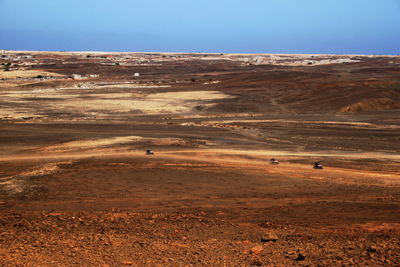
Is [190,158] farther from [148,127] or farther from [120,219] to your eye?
[148,127]

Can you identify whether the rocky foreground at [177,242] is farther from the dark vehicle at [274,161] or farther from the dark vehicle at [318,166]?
the dark vehicle at [274,161]

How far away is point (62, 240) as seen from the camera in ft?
29.0

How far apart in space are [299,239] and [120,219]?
3734 millimetres

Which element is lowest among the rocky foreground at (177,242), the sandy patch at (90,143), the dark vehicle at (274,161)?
the sandy patch at (90,143)

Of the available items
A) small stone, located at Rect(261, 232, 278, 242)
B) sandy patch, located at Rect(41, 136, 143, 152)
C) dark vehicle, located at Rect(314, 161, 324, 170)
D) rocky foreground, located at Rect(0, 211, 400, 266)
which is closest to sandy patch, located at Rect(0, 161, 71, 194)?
rocky foreground, located at Rect(0, 211, 400, 266)

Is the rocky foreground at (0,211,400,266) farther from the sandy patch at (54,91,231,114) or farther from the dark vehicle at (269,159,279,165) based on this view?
the sandy patch at (54,91,231,114)

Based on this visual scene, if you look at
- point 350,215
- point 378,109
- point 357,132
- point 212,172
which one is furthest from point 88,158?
point 378,109

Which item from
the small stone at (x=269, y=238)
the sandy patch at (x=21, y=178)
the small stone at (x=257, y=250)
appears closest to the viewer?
the small stone at (x=257, y=250)

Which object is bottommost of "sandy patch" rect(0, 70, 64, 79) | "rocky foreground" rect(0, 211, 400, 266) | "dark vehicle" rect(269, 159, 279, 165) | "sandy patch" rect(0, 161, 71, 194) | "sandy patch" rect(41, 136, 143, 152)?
"sandy patch" rect(41, 136, 143, 152)

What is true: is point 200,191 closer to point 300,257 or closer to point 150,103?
point 300,257

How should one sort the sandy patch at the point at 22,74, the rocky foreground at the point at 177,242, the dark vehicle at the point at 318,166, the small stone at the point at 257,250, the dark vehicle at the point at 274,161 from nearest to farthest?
the rocky foreground at the point at 177,242 < the small stone at the point at 257,250 < the dark vehicle at the point at 318,166 < the dark vehicle at the point at 274,161 < the sandy patch at the point at 22,74

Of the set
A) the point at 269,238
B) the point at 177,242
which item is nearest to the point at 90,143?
the point at 177,242

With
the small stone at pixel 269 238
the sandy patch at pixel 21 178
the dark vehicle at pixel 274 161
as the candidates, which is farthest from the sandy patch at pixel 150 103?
the small stone at pixel 269 238

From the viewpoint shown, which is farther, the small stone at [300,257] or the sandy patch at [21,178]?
the sandy patch at [21,178]
